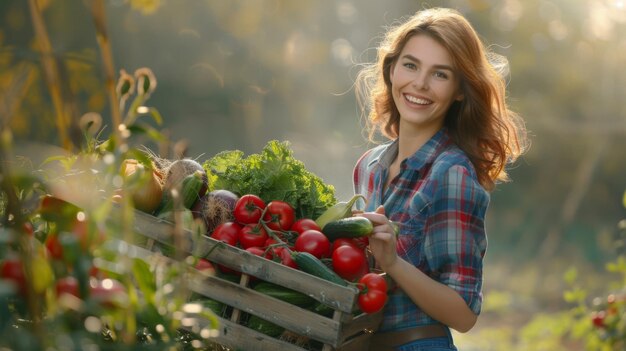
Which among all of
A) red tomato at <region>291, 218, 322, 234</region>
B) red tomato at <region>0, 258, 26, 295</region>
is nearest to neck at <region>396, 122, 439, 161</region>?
red tomato at <region>291, 218, 322, 234</region>

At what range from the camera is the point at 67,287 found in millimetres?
978

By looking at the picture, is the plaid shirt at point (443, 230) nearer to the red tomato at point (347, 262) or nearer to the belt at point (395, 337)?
the belt at point (395, 337)

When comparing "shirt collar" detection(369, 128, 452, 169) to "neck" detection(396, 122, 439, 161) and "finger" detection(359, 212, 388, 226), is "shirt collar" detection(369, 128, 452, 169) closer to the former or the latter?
"neck" detection(396, 122, 439, 161)

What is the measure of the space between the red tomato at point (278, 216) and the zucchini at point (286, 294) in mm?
265

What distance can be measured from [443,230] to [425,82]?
557mm

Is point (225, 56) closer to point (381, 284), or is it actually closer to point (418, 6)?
point (418, 6)

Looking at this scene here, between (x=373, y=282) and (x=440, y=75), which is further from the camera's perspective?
(x=440, y=75)

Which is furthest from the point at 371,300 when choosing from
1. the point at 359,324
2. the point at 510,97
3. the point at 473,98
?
the point at 510,97

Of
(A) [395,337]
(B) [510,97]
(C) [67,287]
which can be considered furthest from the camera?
(B) [510,97]

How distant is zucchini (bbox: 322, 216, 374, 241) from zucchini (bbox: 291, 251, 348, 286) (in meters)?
0.14

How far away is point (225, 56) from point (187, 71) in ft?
1.72

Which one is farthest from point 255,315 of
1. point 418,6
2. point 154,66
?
point 418,6

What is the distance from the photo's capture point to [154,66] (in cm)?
956

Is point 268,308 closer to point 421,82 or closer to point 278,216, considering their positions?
point 278,216
